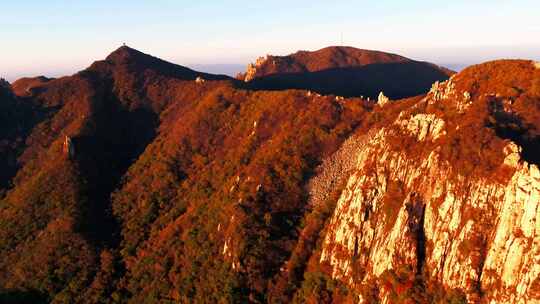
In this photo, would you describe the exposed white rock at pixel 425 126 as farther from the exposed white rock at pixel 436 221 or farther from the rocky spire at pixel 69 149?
the rocky spire at pixel 69 149

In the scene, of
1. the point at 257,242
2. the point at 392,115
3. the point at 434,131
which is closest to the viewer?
the point at 434,131

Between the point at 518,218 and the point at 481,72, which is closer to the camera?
the point at 518,218

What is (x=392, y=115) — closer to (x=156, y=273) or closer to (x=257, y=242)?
(x=257, y=242)

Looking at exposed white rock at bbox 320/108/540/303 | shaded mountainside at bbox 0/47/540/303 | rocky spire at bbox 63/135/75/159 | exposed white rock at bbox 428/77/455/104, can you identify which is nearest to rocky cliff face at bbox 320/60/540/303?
exposed white rock at bbox 320/108/540/303

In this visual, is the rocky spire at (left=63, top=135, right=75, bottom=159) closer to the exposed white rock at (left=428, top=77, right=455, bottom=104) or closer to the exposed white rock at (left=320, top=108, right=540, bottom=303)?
the exposed white rock at (left=320, top=108, right=540, bottom=303)

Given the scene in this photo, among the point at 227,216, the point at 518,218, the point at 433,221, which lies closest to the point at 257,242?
the point at 227,216

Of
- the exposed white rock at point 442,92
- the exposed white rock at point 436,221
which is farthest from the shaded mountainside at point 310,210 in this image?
the exposed white rock at point 442,92
